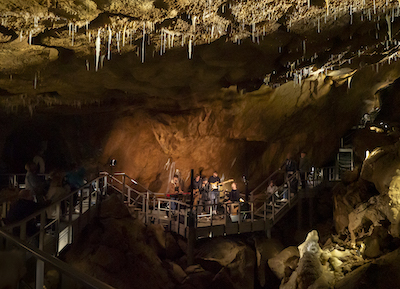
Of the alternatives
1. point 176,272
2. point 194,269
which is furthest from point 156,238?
point 194,269

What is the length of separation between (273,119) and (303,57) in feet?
17.2

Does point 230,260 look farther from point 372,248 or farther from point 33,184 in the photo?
point 33,184

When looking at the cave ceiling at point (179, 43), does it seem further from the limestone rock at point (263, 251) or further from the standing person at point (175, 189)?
the limestone rock at point (263, 251)

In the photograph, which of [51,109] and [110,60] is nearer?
[110,60]

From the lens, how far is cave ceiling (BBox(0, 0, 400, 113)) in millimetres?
5152

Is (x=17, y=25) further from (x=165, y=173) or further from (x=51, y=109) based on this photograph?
(x=165, y=173)

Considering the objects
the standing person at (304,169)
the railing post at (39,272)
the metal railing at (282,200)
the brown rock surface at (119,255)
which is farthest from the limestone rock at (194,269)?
the railing post at (39,272)

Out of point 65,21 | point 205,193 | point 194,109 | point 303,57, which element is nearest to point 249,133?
point 194,109

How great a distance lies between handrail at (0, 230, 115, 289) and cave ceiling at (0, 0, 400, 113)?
381 cm

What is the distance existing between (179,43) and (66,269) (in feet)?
18.4

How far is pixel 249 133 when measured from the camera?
42.6ft

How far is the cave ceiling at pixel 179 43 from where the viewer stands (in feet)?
16.9

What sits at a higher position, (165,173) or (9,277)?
(9,277)

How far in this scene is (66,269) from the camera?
1.92 meters
